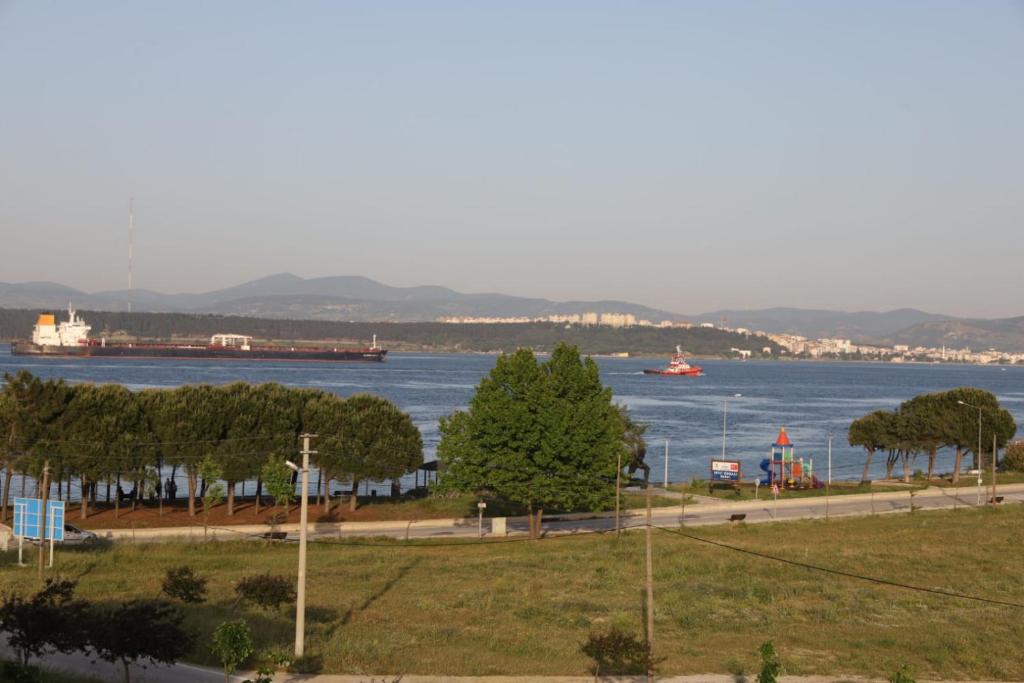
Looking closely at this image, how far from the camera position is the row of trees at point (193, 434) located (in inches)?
2327

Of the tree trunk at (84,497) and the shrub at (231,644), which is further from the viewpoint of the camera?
the tree trunk at (84,497)

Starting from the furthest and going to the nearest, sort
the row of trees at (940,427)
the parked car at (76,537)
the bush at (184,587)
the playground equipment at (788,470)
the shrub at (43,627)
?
the row of trees at (940,427) < the playground equipment at (788,470) < the parked car at (76,537) < the bush at (184,587) < the shrub at (43,627)

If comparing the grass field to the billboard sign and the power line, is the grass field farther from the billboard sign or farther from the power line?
the billboard sign

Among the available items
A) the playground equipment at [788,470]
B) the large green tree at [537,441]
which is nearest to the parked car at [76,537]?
the large green tree at [537,441]

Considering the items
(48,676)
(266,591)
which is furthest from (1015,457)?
(48,676)

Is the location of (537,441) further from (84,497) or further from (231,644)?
(231,644)

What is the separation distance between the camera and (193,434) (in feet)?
208

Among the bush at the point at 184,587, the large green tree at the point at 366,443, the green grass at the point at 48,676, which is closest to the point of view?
the green grass at the point at 48,676

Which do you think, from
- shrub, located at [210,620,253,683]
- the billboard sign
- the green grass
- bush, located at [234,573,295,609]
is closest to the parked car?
bush, located at [234,573,295,609]

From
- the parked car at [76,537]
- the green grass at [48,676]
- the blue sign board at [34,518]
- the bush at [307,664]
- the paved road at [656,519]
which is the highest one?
the blue sign board at [34,518]

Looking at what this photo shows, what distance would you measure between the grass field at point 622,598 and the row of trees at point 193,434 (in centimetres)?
1370

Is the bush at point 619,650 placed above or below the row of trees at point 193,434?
below

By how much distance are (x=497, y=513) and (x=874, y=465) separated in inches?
2497

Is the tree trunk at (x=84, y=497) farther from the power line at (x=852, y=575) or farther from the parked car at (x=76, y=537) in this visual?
the power line at (x=852, y=575)
